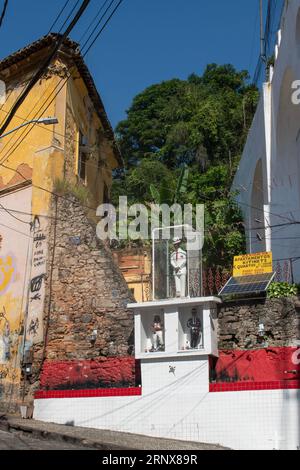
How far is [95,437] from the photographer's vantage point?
13.5m

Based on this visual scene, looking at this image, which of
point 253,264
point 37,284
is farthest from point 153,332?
point 37,284

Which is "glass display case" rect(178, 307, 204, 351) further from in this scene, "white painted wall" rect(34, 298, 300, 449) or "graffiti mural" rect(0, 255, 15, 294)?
"graffiti mural" rect(0, 255, 15, 294)

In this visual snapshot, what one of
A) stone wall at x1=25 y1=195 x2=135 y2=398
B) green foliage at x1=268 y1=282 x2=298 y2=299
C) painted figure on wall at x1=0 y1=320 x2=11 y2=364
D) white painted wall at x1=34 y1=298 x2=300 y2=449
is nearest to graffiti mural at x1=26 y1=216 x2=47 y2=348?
stone wall at x1=25 y1=195 x2=135 y2=398

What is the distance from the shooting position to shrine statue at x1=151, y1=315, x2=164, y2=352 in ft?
51.2

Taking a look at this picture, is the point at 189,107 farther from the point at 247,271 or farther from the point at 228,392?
the point at 228,392

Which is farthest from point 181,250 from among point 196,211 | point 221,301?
point 196,211

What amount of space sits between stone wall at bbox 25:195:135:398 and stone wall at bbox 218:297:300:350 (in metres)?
2.58

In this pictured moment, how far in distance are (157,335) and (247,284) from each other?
253 centimetres

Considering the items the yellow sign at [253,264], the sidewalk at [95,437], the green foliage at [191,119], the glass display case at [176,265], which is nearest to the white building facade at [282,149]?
the yellow sign at [253,264]

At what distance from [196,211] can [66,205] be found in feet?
21.8

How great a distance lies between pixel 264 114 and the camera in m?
20.1

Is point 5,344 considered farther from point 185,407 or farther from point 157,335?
point 185,407

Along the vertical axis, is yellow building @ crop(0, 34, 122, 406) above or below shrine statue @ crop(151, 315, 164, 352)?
above

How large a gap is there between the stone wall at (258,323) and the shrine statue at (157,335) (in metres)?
1.43
